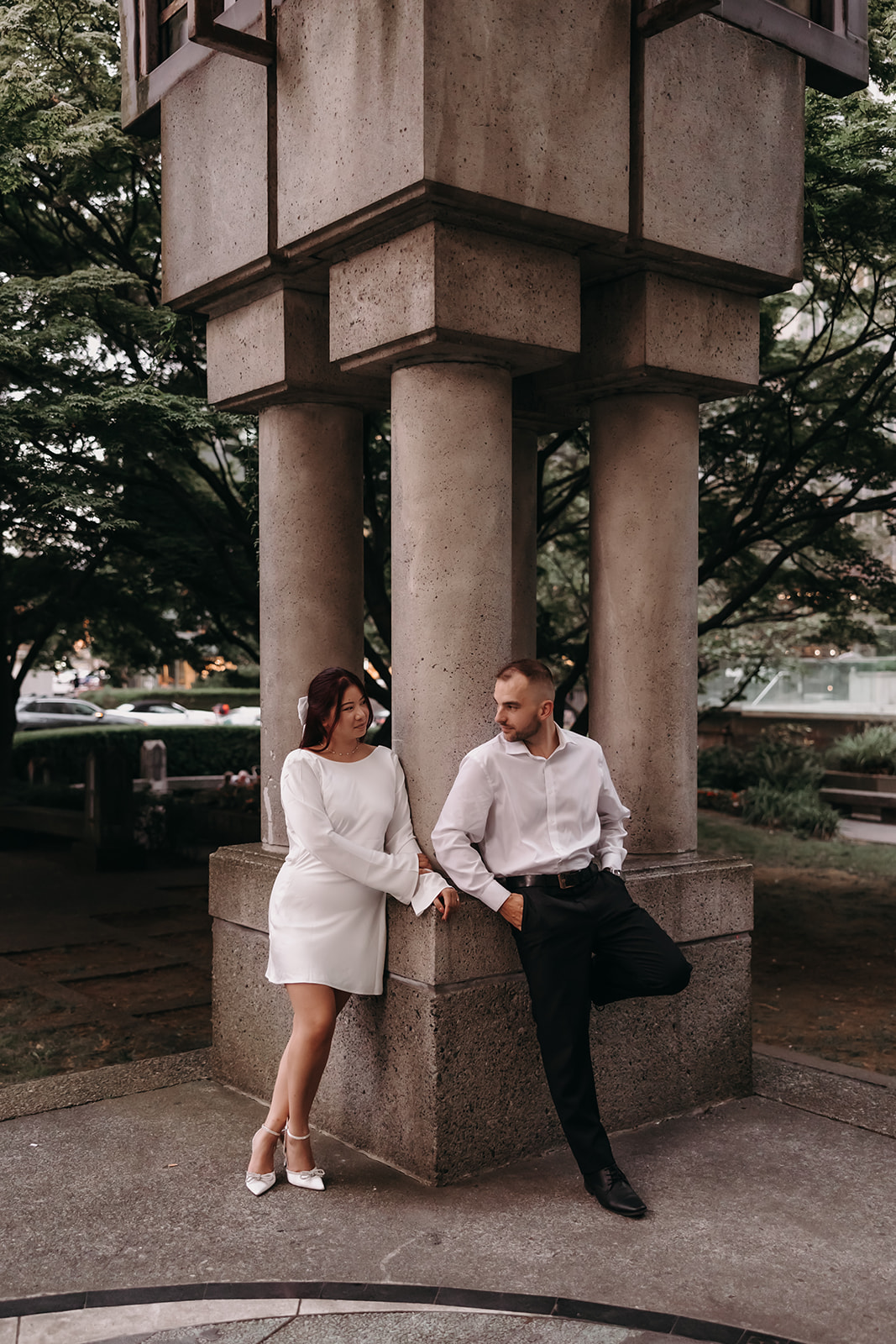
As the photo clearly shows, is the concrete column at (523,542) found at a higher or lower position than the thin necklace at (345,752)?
higher

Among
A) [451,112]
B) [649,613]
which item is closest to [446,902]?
[649,613]

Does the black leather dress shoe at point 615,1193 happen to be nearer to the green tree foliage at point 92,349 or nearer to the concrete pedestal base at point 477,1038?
the concrete pedestal base at point 477,1038

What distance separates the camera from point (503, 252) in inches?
180

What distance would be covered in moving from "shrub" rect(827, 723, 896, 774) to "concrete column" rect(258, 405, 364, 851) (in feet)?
49.2

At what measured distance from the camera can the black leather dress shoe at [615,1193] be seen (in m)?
4.10

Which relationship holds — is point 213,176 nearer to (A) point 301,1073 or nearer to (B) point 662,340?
(B) point 662,340

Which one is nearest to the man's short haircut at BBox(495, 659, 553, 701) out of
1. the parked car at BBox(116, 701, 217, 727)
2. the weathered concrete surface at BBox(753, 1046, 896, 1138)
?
the weathered concrete surface at BBox(753, 1046, 896, 1138)

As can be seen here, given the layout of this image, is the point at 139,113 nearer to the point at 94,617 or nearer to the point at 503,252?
the point at 503,252

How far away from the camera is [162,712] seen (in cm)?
4309

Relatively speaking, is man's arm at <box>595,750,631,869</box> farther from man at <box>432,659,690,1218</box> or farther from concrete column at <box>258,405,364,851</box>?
concrete column at <box>258,405,364,851</box>

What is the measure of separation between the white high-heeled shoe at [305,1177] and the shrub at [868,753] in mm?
15982

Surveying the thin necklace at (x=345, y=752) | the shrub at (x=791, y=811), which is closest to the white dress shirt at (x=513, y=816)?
the thin necklace at (x=345, y=752)

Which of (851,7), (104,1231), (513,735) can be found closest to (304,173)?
(513,735)

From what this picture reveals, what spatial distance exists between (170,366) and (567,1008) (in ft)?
25.1
